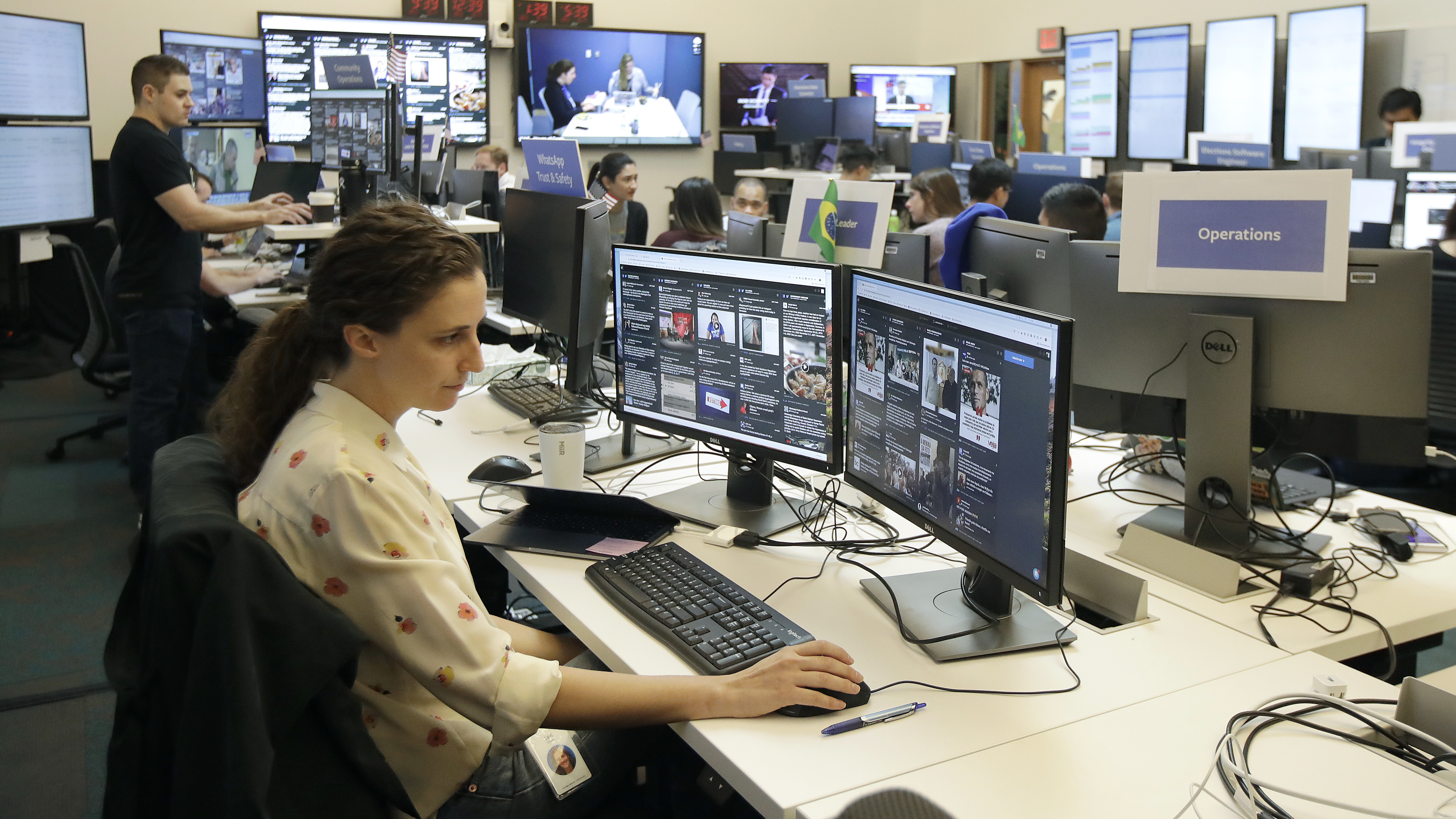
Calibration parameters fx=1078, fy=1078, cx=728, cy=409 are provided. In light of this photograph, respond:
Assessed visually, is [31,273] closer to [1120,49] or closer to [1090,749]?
[1090,749]

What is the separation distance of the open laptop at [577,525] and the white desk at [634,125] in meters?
7.28

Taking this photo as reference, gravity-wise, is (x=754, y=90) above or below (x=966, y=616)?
above

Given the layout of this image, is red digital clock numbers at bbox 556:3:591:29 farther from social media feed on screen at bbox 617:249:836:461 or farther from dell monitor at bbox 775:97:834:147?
social media feed on screen at bbox 617:249:836:461

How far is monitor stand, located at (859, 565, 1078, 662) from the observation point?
1421 mm

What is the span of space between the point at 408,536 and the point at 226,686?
0.29m

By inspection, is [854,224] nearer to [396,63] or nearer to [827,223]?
[827,223]

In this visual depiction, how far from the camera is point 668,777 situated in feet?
5.08

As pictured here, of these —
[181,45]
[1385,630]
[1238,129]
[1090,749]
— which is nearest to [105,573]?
[1090,749]

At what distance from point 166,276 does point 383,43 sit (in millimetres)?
4867

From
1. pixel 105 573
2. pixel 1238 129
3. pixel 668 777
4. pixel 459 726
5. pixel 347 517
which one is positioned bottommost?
pixel 105 573

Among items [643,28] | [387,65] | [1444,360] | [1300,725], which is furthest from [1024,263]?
[643,28]

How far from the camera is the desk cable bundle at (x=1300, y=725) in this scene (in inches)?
42.6

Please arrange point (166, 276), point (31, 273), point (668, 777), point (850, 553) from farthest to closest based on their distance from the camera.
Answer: point (31, 273) → point (166, 276) → point (850, 553) → point (668, 777)

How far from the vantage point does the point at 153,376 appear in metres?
3.74
